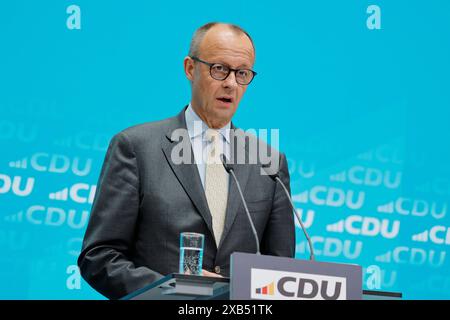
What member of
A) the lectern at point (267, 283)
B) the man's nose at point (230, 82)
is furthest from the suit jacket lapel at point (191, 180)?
the lectern at point (267, 283)

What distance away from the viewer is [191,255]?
2.64 m

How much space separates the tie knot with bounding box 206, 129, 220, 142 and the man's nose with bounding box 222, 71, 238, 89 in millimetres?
211

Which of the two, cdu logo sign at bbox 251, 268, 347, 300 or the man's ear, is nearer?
cdu logo sign at bbox 251, 268, 347, 300

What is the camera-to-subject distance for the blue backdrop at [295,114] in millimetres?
4172

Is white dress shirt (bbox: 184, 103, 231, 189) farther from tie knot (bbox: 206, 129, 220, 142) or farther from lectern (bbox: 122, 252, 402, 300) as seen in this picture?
lectern (bbox: 122, 252, 402, 300)

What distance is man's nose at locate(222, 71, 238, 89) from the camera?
10.9 feet

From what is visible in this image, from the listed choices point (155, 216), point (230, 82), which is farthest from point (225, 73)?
point (155, 216)

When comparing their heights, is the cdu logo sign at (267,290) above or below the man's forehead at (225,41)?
below

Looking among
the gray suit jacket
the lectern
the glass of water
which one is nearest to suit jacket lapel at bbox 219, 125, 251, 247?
the gray suit jacket

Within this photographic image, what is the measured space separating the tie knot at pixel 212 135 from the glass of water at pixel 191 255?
2.65 feet

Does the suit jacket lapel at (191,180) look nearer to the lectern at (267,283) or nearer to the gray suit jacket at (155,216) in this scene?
A: the gray suit jacket at (155,216)

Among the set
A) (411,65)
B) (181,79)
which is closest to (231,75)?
(181,79)

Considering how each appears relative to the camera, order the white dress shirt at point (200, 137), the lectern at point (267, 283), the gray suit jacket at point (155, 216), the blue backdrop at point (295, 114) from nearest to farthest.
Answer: the lectern at point (267, 283) → the gray suit jacket at point (155, 216) → the white dress shirt at point (200, 137) → the blue backdrop at point (295, 114)
